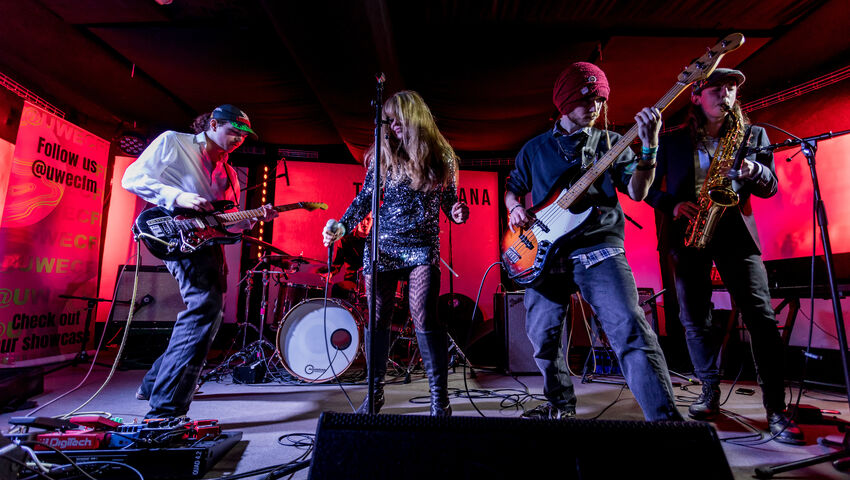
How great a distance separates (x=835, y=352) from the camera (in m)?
4.47

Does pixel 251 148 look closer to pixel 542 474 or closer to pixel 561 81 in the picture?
pixel 561 81

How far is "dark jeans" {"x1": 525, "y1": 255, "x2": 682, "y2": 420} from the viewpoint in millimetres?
1754

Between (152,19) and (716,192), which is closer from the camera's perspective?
(716,192)

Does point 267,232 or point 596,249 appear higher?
point 267,232

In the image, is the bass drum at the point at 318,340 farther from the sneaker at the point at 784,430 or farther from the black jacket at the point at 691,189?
the sneaker at the point at 784,430

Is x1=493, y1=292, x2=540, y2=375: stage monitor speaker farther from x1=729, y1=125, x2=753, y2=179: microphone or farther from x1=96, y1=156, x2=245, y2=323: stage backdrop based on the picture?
x1=96, y1=156, x2=245, y2=323: stage backdrop

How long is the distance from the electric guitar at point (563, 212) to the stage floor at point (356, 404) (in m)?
1.17

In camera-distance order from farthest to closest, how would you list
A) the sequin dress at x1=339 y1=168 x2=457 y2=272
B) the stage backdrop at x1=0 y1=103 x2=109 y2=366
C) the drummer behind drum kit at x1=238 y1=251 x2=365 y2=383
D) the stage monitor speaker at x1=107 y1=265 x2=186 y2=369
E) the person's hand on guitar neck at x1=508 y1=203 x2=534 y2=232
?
1. the stage monitor speaker at x1=107 y1=265 x2=186 y2=369
2. the stage backdrop at x1=0 y1=103 x2=109 y2=366
3. the drummer behind drum kit at x1=238 y1=251 x2=365 y2=383
4. the sequin dress at x1=339 y1=168 x2=457 y2=272
5. the person's hand on guitar neck at x1=508 y1=203 x2=534 y2=232

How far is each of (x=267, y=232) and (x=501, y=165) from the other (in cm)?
466

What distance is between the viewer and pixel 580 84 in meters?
2.29

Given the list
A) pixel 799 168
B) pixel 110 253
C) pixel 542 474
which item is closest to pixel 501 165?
pixel 799 168

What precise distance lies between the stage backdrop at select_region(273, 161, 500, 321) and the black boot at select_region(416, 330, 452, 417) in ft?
16.2

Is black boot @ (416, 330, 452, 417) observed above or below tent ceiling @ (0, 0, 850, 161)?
below

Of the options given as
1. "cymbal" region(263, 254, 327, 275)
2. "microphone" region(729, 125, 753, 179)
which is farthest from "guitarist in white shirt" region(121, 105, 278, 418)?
"microphone" region(729, 125, 753, 179)
